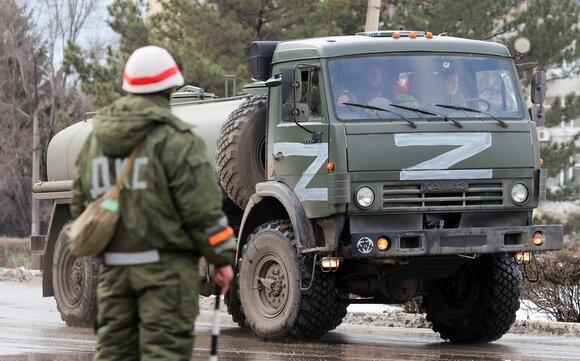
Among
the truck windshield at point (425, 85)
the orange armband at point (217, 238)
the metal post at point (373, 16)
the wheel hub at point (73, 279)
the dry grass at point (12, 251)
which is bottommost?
the dry grass at point (12, 251)

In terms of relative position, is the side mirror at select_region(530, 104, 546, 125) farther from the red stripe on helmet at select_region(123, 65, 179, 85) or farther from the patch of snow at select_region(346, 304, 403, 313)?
the red stripe on helmet at select_region(123, 65, 179, 85)

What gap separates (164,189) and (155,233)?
203 millimetres

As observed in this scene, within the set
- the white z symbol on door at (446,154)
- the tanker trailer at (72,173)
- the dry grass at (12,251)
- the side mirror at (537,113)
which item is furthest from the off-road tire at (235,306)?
the dry grass at (12,251)

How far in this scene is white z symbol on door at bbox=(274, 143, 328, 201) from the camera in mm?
12234

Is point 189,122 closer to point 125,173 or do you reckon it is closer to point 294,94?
point 294,94

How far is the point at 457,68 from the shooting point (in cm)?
1282

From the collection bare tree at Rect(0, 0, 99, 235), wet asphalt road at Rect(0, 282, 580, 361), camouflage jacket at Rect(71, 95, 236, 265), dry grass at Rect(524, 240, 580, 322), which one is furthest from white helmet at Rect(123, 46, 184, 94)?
bare tree at Rect(0, 0, 99, 235)

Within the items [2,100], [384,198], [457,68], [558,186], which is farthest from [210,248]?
[2,100]

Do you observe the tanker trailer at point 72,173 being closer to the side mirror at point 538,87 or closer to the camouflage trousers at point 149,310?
the side mirror at point 538,87

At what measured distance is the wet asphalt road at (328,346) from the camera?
11609mm

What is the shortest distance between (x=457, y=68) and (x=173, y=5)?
75.7 feet

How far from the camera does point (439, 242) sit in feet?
39.3

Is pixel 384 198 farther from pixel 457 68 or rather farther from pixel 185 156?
pixel 185 156

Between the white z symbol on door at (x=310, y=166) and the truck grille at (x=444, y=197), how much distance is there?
580mm
